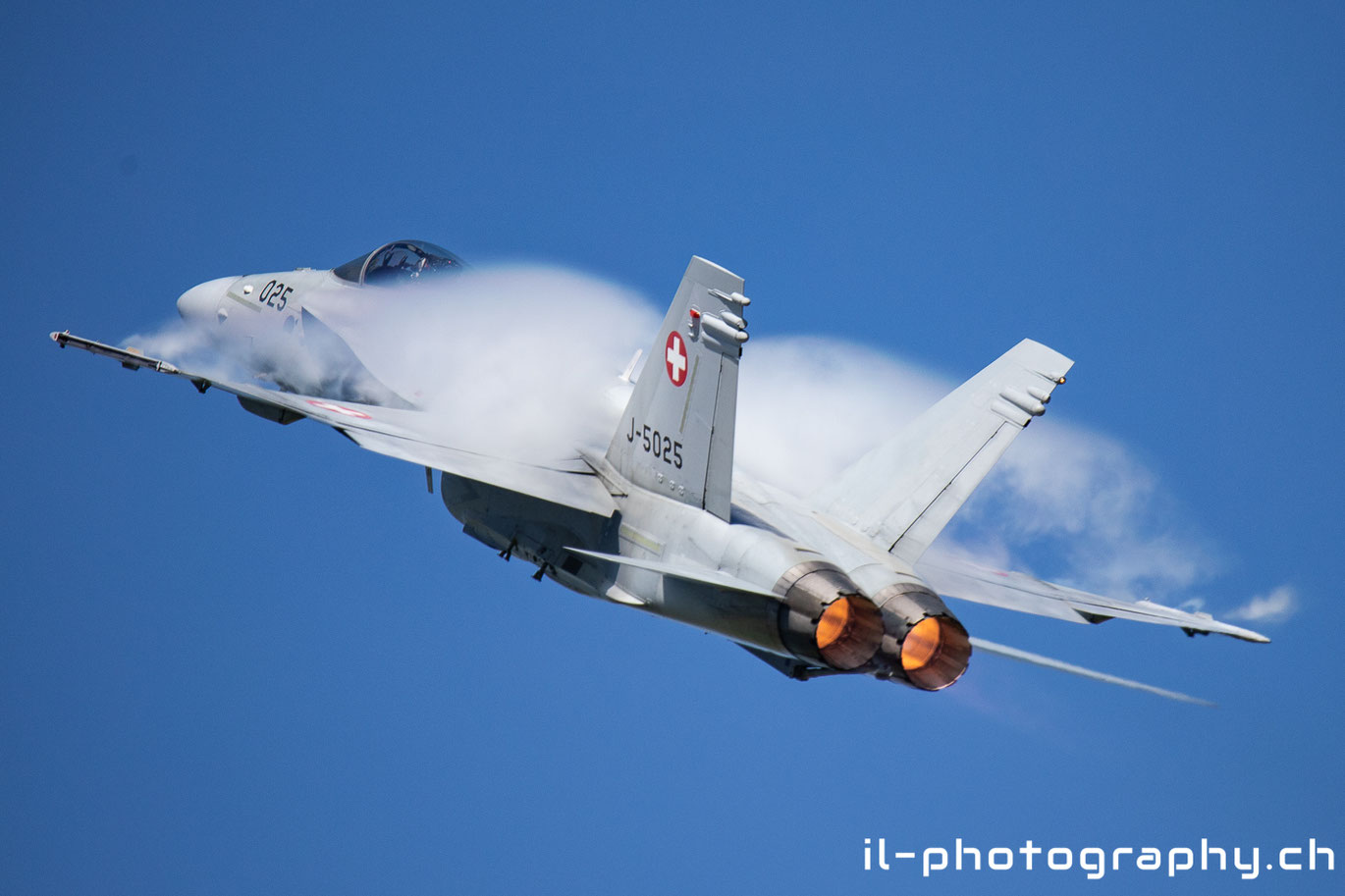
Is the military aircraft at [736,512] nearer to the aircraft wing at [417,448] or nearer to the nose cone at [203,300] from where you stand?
the aircraft wing at [417,448]

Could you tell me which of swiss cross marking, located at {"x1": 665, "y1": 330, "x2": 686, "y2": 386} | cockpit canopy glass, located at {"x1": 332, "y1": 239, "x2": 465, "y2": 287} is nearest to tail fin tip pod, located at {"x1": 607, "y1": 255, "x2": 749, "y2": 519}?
swiss cross marking, located at {"x1": 665, "y1": 330, "x2": 686, "y2": 386}

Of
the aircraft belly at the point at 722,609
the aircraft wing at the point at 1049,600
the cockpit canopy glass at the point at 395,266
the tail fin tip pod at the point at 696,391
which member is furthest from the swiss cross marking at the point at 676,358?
the cockpit canopy glass at the point at 395,266

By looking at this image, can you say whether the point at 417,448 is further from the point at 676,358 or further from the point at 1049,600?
the point at 1049,600

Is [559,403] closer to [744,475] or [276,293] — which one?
[744,475]

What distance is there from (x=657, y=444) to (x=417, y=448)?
77.7 inches

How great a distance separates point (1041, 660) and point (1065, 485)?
629 cm

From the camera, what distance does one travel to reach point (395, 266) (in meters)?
16.5

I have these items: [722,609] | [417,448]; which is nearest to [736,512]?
[722,609]

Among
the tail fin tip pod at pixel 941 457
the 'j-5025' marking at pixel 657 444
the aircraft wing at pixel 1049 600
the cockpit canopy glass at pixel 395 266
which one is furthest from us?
the cockpit canopy glass at pixel 395 266

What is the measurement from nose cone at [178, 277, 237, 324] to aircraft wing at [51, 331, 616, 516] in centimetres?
381

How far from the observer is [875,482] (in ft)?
44.8

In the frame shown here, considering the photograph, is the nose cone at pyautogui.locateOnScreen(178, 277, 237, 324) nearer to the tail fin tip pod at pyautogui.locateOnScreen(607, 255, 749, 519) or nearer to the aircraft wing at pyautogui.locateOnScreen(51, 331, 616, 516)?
the aircraft wing at pyautogui.locateOnScreen(51, 331, 616, 516)

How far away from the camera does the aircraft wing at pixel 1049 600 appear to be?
529 inches

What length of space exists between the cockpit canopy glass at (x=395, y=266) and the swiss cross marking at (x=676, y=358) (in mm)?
4738
